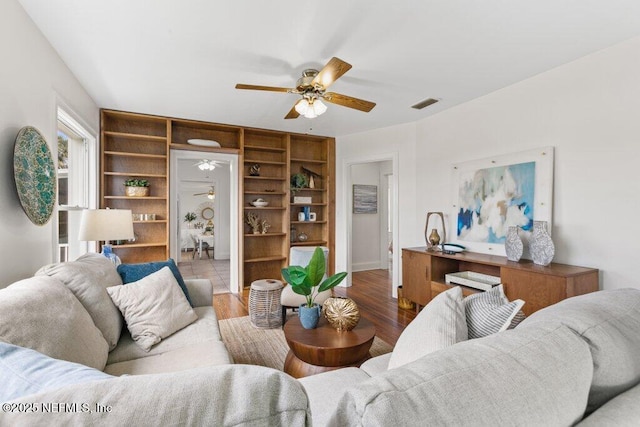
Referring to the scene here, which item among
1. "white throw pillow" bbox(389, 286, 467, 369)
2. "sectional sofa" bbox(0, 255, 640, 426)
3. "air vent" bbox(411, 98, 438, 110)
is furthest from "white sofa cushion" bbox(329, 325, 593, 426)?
"air vent" bbox(411, 98, 438, 110)

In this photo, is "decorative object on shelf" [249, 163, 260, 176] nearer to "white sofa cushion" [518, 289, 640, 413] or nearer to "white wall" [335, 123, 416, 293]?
"white wall" [335, 123, 416, 293]

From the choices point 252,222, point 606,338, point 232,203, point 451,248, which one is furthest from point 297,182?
point 606,338

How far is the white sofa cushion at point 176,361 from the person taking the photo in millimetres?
1520

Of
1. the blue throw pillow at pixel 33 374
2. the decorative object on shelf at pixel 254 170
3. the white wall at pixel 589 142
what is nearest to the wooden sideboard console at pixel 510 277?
the white wall at pixel 589 142

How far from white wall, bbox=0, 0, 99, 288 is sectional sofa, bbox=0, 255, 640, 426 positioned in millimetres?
613

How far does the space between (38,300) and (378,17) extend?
2307 millimetres

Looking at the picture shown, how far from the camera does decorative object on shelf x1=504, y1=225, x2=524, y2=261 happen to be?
2.74 m

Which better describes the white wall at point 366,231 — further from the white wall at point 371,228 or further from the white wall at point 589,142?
the white wall at point 589,142

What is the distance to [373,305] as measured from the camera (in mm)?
3973

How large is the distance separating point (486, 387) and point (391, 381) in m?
0.20

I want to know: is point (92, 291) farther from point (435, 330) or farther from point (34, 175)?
point (435, 330)

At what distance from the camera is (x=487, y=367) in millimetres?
647

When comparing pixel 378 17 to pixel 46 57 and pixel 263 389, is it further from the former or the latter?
pixel 46 57

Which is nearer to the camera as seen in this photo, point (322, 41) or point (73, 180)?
point (322, 41)
